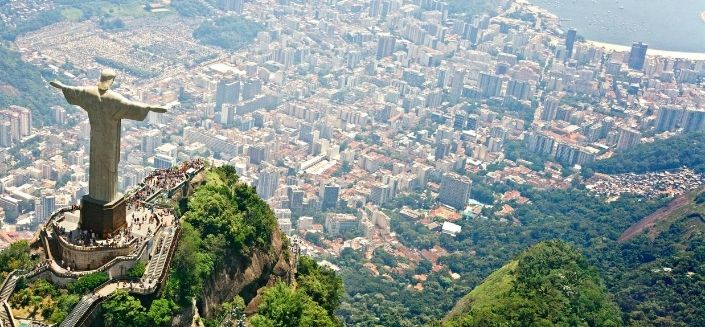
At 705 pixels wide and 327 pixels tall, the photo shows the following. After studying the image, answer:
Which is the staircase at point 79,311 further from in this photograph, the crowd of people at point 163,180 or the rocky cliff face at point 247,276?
the crowd of people at point 163,180

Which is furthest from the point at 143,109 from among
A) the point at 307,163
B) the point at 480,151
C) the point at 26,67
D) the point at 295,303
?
the point at 26,67

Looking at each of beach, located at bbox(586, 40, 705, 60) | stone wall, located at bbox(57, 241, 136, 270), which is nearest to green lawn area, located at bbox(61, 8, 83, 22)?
beach, located at bbox(586, 40, 705, 60)

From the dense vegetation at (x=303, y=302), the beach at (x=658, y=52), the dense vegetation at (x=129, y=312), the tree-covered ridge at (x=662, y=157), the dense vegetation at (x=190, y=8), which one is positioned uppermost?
the dense vegetation at (x=129, y=312)

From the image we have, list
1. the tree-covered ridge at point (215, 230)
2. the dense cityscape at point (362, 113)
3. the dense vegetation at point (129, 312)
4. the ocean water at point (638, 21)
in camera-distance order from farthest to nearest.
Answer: the ocean water at point (638, 21) < the dense cityscape at point (362, 113) < the tree-covered ridge at point (215, 230) < the dense vegetation at point (129, 312)

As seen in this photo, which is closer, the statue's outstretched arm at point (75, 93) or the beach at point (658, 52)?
the statue's outstretched arm at point (75, 93)

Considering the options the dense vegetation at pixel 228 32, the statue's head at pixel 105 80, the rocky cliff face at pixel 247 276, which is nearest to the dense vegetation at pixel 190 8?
the dense vegetation at pixel 228 32

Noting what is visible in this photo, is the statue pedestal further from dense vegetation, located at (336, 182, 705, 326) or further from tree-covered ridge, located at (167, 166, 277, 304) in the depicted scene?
dense vegetation, located at (336, 182, 705, 326)

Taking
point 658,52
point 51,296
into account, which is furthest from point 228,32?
point 51,296
